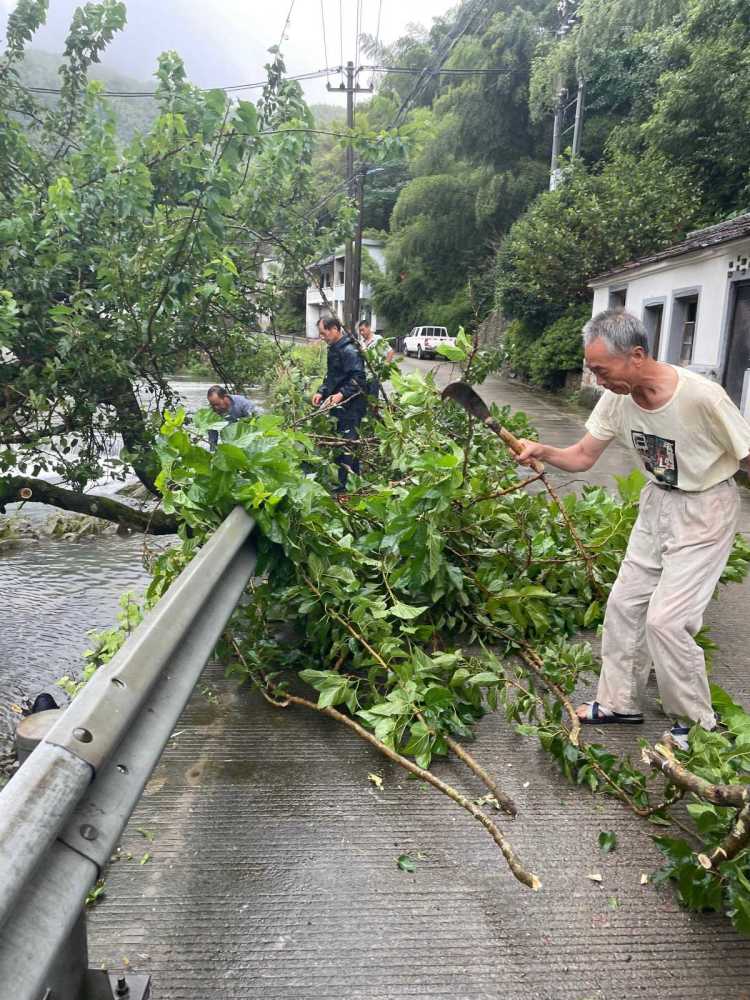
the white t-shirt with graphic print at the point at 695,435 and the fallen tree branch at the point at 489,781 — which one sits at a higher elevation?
the white t-shirt with graphic print at the point at 695,435

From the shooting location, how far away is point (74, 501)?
781 cm

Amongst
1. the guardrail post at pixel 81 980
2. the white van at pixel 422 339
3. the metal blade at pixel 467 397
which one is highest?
the metal blade at pixel 467 397

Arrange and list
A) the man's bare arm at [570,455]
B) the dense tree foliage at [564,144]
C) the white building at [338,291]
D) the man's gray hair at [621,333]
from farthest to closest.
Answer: the white building at [338,291], the dense tree foliage at [564,144], the man's bare arm at [570,455], the man's gray hair at [621,333]

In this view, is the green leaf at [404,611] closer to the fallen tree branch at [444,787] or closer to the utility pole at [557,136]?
the fallen tree branch at [444,787]

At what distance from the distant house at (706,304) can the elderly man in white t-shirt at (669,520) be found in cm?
992

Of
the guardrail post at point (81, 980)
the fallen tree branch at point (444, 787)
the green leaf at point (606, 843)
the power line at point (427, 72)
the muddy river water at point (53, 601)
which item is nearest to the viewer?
the guardrail post at point (81, 980)

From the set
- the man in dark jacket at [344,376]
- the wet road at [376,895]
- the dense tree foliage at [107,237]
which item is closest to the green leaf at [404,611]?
the wet road at [376,895]

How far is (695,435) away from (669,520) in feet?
1.14

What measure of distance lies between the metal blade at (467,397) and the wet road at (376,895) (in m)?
1.54

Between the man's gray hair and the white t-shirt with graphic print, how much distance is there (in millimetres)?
233

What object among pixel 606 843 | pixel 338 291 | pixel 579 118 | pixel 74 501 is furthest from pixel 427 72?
pixel 338 291

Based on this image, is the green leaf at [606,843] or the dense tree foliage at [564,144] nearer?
the green leaf at [606,843]

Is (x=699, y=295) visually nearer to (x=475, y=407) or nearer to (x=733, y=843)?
(x=475, y=407)

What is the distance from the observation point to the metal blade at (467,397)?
3.70 metres
